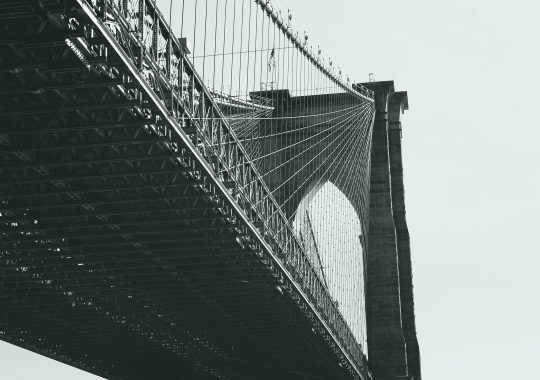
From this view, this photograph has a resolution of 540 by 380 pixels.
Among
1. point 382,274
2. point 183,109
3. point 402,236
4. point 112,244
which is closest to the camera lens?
point 183,109

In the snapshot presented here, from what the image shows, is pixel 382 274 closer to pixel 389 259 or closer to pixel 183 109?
pixel 389 259

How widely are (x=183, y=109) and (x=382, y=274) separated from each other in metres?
35.9

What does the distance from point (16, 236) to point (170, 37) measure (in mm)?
12948

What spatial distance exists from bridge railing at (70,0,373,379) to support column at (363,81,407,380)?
Result: 51.8 feet

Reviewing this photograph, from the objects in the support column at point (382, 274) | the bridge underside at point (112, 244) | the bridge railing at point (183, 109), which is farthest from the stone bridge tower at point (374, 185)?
the bridge railing at point (183, 109)

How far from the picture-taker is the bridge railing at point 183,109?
2361 centimetres

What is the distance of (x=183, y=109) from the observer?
93.4ft

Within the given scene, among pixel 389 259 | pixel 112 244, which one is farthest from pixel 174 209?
pixel 389 259

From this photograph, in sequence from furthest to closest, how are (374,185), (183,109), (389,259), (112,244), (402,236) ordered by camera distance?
(374,185) < (402,236) < (389,259) < (112,244) < (183,109)

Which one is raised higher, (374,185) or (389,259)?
(374,185)

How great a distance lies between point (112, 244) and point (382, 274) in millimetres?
26733

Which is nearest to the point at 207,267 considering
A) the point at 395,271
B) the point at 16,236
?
the point at 16,236

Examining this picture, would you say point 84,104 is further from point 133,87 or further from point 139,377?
point 139,377

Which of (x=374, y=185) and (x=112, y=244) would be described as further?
(x=374, y=185)
